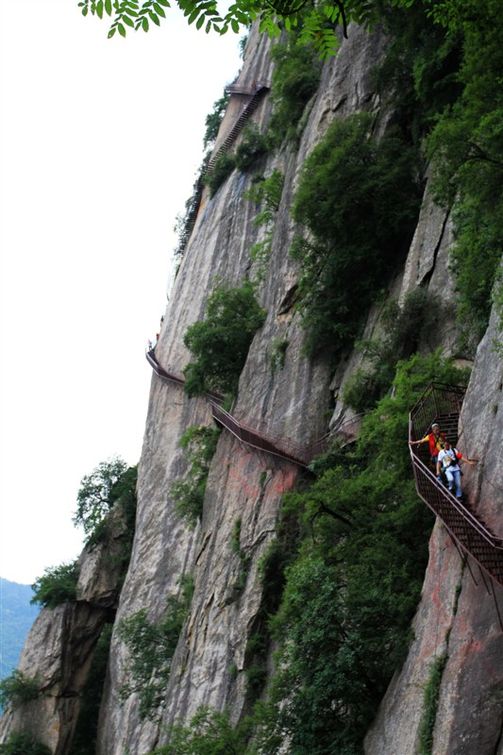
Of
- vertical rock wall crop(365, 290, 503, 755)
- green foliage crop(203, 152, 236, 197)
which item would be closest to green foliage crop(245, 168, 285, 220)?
green foliage crop(203, 152, 236, 197)

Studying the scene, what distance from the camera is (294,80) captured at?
3347cm

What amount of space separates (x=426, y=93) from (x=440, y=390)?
11.4 metres

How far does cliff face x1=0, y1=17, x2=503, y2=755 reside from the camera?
11.6 meters

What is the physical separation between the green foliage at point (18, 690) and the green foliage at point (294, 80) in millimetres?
28145

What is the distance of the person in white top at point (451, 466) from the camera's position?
39.5ft

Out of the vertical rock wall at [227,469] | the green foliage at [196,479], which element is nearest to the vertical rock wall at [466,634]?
the vertical rock wall at [227,469]

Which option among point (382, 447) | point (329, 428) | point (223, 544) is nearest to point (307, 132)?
point (329, 428)

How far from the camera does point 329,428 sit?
22.5 meters

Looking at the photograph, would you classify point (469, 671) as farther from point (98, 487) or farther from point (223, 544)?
point (98, 487)

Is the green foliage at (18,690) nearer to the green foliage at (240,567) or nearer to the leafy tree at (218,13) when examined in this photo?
the green foliage at (240,567)

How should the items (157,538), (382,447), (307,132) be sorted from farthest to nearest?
(157,538) < (307,132) < (382,447)

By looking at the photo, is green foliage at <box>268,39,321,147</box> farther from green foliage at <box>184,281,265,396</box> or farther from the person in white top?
the person in white top

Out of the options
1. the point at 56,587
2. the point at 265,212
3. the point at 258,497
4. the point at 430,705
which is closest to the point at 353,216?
the point at 258,497

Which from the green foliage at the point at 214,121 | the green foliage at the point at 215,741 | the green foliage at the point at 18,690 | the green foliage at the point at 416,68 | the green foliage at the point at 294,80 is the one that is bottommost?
the green foliage at the point at 215,741
